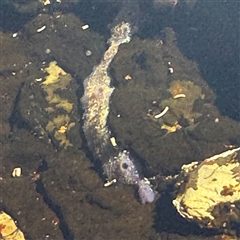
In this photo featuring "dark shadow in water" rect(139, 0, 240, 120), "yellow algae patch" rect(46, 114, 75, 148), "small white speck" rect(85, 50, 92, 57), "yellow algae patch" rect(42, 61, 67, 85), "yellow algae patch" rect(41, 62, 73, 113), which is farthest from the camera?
"small white speck" rect(85, 50, 92, 57)

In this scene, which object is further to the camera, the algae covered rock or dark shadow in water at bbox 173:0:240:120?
dark shadow in water at bbox 173:0:240:120

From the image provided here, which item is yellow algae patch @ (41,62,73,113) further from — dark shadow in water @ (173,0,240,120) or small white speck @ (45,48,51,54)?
dark shadow in water @ (173,0,240,120)

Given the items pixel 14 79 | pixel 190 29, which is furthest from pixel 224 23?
pixel 14 79

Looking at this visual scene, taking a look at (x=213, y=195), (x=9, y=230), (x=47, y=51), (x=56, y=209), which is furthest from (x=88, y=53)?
(x=213, y=195)

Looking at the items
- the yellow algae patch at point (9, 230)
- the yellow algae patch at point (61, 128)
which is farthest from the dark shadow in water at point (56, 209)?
the yellow algae patch at point (61, 128)

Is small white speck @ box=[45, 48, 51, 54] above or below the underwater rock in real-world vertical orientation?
below

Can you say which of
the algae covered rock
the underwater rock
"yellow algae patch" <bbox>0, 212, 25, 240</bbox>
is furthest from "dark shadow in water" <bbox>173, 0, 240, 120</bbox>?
"yellow algae patch" <bbox>0, 212, 25, 240</bbox>
